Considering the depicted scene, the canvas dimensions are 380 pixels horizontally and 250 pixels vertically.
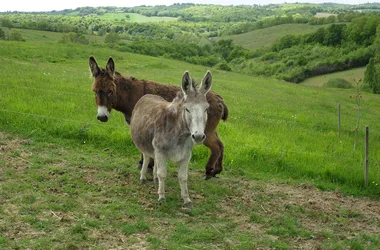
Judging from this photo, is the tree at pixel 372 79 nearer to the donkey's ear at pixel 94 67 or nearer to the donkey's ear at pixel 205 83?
the donkey's ear at pixel 94 67

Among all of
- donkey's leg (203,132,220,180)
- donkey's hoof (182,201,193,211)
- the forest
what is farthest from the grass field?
the forest

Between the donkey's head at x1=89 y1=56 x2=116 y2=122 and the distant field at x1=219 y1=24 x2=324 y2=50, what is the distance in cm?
10183

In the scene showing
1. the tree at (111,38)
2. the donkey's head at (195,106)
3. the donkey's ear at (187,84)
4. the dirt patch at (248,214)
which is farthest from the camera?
the tree at (111,38)

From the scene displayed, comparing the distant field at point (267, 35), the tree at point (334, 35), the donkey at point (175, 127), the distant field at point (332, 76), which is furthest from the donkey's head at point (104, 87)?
the distant field at point (267, 35)

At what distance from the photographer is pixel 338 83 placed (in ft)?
212

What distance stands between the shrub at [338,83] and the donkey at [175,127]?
6123cm

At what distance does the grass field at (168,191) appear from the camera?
6.07 metres

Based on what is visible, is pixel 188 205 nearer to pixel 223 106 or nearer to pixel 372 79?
pixel 223 106

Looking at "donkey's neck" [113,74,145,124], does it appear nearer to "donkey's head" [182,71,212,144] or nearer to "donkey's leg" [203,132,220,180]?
"donkey's leg" [203,132,220,180]

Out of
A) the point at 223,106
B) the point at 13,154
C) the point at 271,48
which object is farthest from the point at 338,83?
the point at 13,154

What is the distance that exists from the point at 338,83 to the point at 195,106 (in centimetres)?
6304

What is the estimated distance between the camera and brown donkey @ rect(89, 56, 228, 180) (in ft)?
26.7

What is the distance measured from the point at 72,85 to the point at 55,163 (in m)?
9.84

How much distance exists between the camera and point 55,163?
29.2 feet
